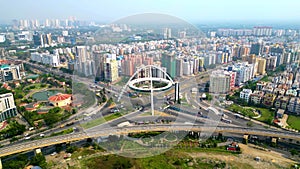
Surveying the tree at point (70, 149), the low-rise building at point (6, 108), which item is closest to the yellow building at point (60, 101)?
the low-rise building at point (6, 108)

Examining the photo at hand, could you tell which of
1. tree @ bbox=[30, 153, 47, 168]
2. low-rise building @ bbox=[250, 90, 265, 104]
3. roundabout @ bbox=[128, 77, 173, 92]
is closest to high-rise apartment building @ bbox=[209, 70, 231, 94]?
low-rise building @ bbox=[250, 90, 265, 104]

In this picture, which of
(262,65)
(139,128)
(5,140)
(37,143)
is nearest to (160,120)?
(139,128)

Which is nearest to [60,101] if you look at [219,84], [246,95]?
[219,84]

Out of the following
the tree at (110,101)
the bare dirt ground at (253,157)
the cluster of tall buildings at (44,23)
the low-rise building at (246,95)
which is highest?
the cluster of tall buildings at (44,23)

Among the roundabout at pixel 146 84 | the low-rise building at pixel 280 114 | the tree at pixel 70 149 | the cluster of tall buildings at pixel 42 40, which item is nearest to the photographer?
the tree at pixel 70 149

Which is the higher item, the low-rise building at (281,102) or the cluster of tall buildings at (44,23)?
the cluster of tall buildings at (44,23)

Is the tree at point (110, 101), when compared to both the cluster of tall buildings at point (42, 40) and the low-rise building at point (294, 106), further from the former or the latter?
the cluster of tall buildings at point (42, 40)

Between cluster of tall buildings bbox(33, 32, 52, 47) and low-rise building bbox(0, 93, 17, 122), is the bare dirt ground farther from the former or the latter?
cluster of tall buildings bbox(33, 32, 52, 47)

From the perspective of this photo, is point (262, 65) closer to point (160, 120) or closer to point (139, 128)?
point (160, 120)

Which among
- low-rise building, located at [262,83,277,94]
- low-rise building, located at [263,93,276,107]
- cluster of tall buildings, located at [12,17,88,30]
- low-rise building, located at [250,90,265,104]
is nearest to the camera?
low-rise building, located at [263,93,276,107]
